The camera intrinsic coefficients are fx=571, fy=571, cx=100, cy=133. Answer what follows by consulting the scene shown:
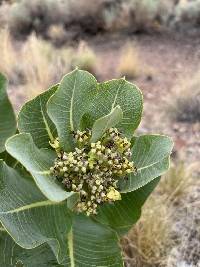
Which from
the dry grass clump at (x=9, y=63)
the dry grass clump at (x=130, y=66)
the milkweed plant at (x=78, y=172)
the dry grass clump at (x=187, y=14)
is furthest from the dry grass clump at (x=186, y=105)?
the milkweed plant at (x=78, y=172)

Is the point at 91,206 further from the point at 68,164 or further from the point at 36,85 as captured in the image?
the point at 36,85

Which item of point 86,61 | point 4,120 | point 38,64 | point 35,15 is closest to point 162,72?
point 86,61

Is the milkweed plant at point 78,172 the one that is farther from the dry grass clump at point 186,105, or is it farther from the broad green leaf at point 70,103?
the dry grass clump at point 186,105

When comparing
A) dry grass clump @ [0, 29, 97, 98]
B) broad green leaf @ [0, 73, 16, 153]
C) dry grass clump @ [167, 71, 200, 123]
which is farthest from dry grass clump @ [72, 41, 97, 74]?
broad green leaf @ [0, 73, 16, 153]

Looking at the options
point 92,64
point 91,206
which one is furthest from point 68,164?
point 92,64

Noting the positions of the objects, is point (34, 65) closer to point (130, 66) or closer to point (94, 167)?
point (130, 66)
